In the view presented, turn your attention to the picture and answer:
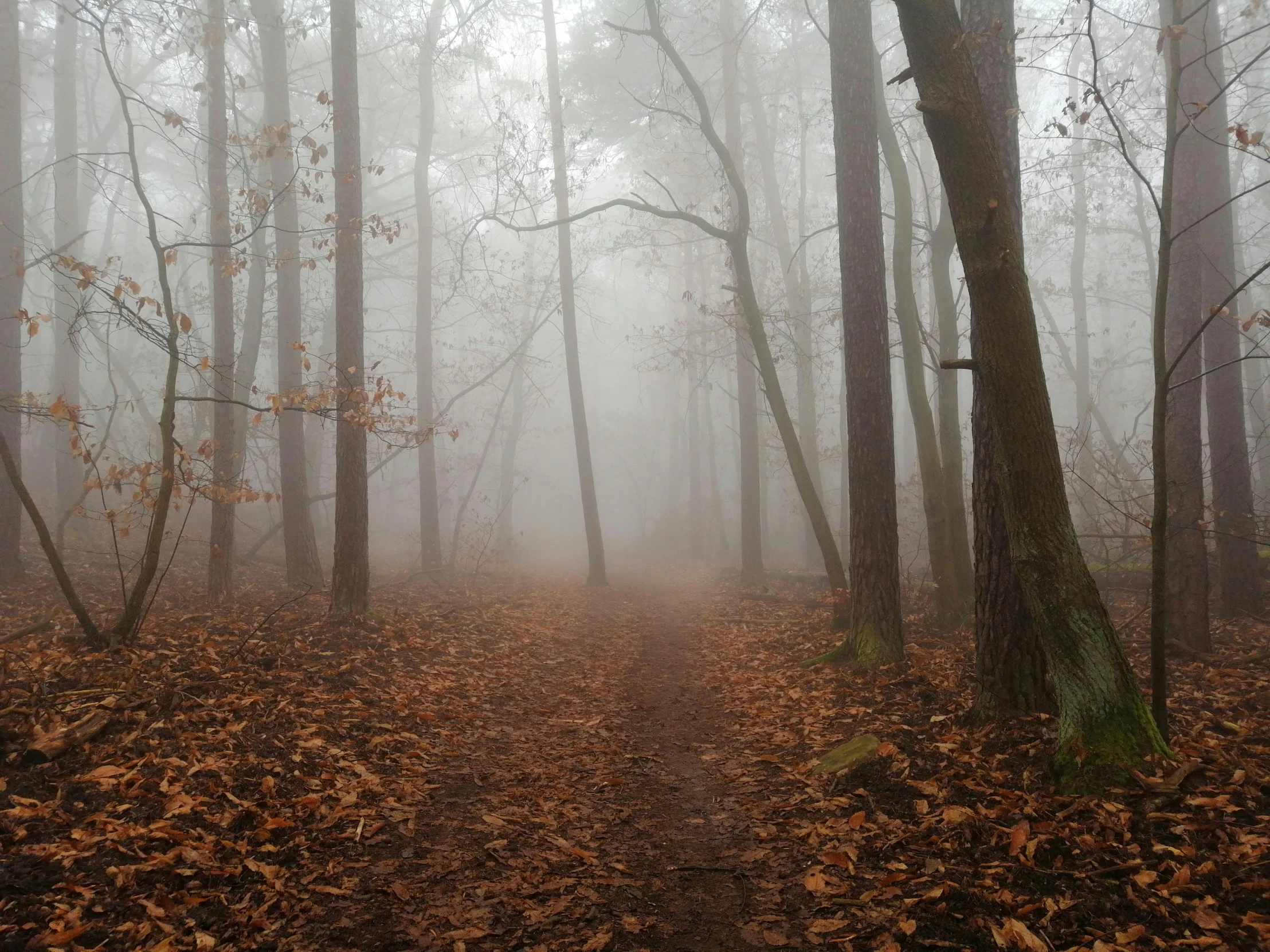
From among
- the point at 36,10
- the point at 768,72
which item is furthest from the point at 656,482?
the point at 36,10

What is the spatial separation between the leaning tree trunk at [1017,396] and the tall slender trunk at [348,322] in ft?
20.5

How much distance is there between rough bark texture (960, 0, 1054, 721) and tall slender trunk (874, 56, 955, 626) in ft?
11.4

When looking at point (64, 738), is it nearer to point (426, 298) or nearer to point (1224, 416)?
point (1224, 416)

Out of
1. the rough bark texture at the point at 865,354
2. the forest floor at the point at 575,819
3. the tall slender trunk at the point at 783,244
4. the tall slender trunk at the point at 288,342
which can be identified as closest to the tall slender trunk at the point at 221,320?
the tall slender trunk at the point at 288,342

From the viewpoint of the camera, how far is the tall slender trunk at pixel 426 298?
54.0ft

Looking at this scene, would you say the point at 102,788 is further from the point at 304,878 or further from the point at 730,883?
the point at 730,883

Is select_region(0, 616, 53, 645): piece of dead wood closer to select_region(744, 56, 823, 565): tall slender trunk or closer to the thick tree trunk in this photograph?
the thick tree trunk

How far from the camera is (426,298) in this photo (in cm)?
1738

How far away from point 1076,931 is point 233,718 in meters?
4.85

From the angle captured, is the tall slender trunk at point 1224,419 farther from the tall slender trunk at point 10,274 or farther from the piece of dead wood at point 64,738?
the tall slender trunk at point 10,274

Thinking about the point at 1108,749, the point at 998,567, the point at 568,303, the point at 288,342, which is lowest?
the point at 1108,749

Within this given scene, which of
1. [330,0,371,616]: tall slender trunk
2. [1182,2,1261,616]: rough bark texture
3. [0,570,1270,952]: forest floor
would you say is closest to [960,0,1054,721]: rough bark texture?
[0,570,1270,952]: forest floor

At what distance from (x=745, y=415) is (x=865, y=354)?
30.5ft

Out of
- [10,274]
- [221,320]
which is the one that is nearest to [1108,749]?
[221,320]
